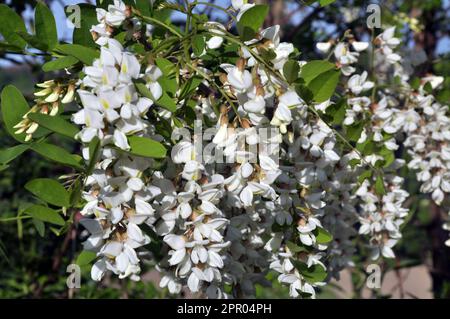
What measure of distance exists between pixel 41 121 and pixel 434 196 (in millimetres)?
1000

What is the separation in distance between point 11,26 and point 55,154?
231 mm

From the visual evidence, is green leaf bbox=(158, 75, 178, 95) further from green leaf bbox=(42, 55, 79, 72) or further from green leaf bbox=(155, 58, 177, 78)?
green leaf bbox=(42, 55, 79, 72)

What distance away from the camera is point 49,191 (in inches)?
34.4

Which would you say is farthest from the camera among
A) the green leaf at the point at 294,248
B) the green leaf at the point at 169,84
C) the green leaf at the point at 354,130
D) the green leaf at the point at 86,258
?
the green leaf at the point at 354,130

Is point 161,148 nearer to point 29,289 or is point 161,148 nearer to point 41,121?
point 41,121

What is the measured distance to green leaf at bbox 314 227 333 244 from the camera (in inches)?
42.4

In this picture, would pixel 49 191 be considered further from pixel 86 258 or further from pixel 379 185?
pixel 379 185

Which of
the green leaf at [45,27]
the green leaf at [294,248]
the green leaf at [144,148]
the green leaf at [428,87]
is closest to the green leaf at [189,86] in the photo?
the green leaf at [144,148]

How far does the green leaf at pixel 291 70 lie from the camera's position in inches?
33.2

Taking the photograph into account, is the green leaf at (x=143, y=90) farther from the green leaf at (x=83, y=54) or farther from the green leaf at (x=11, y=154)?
the green leaf at (x=11, y=154)

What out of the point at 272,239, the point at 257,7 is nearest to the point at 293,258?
the point at 272,239

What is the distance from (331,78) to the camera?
94 cm

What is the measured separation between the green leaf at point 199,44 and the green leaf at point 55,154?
240 millimetres

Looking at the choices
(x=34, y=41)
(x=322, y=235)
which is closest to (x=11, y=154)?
(x=34, y=41)
